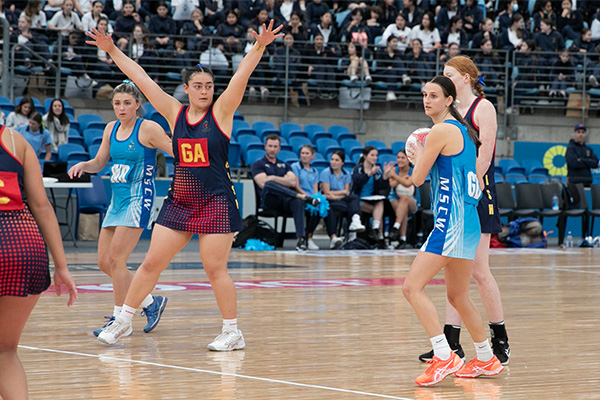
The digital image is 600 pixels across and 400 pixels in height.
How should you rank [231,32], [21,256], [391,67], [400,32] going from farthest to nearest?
[400,32] < [391,67] < [231,32] < [21,256]

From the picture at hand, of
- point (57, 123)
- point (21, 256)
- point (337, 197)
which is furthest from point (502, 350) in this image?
point (57, 123)

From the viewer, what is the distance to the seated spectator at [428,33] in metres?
18.2

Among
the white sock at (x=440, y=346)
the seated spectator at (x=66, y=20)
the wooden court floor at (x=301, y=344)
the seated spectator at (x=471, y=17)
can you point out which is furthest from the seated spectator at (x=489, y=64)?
the white sock at (x=440, y=346)

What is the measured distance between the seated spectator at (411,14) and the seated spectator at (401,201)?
5.66m

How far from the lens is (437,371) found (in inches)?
179

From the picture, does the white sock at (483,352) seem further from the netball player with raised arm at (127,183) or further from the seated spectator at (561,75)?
the seated spectator at (561,75)

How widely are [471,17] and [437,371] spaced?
15714 mm

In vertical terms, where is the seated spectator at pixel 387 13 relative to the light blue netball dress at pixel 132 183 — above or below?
above

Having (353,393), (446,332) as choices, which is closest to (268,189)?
(446,332)

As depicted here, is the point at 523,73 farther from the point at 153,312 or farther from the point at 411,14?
the point at 153,312

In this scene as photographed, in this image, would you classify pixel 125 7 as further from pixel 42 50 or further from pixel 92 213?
pixel 92 213

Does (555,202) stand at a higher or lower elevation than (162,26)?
lower

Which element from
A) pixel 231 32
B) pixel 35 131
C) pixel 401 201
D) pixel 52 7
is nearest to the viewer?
pixel 35 131

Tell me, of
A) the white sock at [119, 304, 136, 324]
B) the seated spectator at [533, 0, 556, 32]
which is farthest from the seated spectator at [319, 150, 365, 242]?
the seated spectator at [533, 0, 556, 32]
